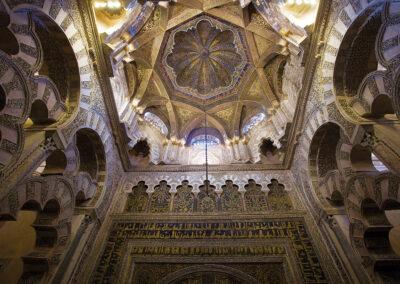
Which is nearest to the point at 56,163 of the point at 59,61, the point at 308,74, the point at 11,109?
the point at 11,109

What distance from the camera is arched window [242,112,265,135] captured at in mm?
9624

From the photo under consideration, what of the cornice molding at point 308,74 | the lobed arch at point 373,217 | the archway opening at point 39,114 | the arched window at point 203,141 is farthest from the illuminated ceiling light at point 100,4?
the lobed arch at point 373,217

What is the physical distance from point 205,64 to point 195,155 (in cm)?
391

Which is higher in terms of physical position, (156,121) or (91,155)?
(156,121)

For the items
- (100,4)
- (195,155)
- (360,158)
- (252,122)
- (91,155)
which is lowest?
(360,158)

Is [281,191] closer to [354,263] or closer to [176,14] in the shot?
[354,263]

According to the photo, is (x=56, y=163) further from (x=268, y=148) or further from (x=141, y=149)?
(x=268, y=148)

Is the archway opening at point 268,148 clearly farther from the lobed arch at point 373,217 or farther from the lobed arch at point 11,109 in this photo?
the lobed arch at point 11,109

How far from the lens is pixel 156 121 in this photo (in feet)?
32.6

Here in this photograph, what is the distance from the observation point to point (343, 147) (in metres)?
5.90

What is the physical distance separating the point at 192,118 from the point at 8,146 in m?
6.95

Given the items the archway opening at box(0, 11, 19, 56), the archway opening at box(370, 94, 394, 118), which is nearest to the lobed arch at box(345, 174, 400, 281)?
the archway opening at box(370, 94, 394, 118)

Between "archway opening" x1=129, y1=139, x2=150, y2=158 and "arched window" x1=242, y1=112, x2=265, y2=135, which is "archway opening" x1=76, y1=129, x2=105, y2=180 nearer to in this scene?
"archway opening" x1=129, y1=139, x2=150, y2=158

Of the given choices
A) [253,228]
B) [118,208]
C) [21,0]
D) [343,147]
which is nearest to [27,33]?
[21,0]
